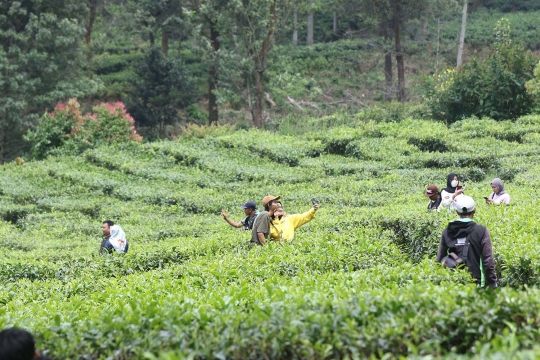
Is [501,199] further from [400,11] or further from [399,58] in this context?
[400,11]

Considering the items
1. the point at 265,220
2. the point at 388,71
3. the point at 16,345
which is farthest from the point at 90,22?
the point at 16,345

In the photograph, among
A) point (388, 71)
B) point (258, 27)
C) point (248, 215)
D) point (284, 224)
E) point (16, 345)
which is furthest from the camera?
point (388, 71)

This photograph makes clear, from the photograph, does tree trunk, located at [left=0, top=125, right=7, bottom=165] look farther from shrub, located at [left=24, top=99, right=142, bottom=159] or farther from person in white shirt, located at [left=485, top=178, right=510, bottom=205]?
person in white shirt, located at [left=485, top=178, right=510, bottom=205]

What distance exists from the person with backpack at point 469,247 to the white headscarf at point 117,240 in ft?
21.0

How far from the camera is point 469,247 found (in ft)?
23.5

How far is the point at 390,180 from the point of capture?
744 inches

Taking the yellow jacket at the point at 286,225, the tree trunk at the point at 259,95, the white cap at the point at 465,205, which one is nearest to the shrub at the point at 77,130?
the tree trunk at the point at 259,95

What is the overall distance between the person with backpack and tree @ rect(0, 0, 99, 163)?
27.7 m

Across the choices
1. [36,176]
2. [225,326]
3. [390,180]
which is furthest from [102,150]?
[225,326]

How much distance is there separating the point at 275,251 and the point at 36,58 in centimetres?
2636

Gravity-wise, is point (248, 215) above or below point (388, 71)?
below

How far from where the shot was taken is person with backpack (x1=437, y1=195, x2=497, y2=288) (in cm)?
702

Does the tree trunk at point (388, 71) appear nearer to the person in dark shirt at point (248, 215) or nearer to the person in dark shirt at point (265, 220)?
the person in dark shirt at point (248, 215)

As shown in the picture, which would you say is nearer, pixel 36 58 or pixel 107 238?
pixel 107 238
